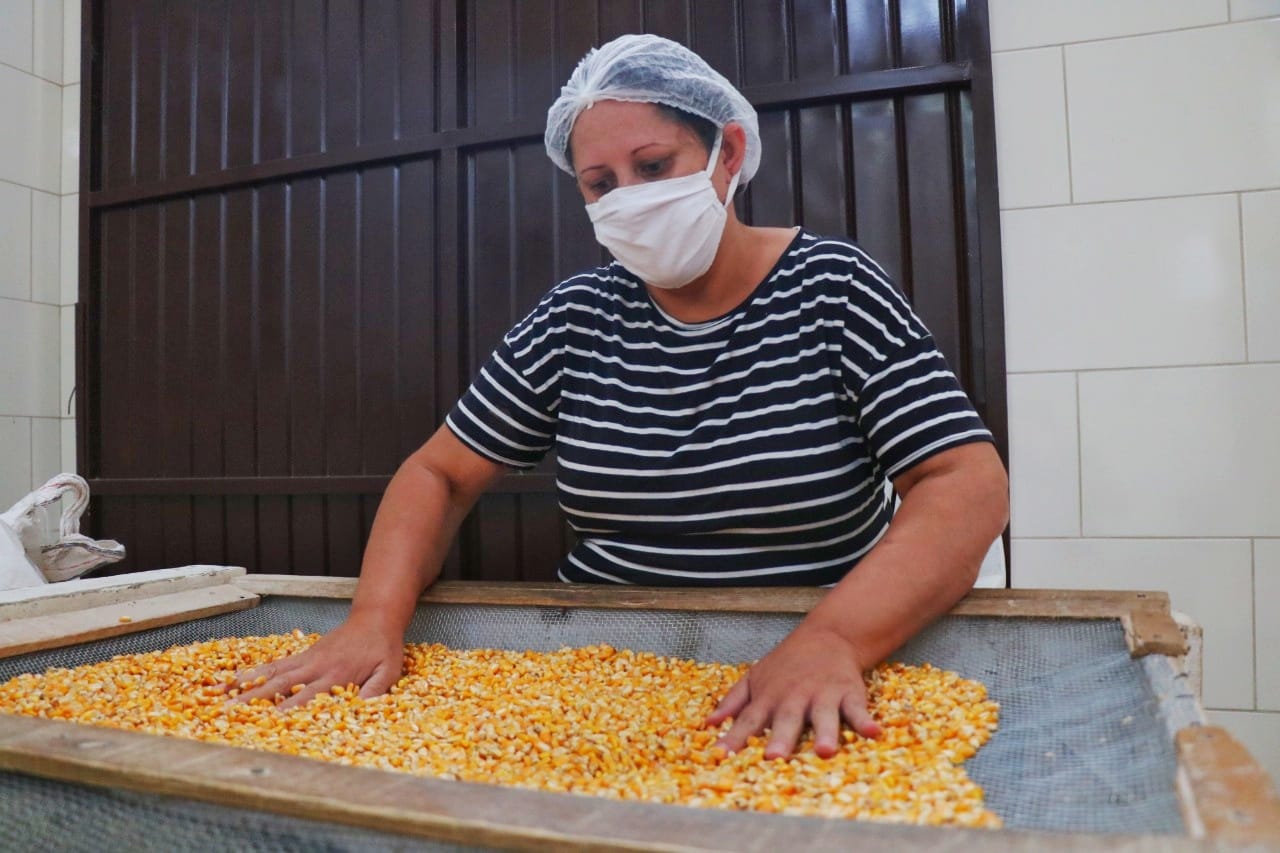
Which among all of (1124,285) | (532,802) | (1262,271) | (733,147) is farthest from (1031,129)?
(532,802)

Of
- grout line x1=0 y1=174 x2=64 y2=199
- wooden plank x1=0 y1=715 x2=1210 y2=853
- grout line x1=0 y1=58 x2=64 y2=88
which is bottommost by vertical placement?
wooden plank x1=0 y1=715 x2=1210 y2=853

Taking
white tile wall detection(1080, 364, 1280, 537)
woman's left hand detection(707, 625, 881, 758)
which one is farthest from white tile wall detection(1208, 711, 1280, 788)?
woman's left hand detection(707, 625, 881, 758)

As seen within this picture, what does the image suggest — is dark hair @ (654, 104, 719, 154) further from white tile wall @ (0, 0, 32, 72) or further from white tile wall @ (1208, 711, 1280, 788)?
white tile wall @ (0, 0, 32, 72)

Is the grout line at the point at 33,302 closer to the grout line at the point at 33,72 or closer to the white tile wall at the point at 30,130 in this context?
the white tile wall at the point at 30,130

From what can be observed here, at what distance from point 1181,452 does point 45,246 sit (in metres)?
3.67

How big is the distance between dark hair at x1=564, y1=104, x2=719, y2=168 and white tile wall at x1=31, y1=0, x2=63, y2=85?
297 cm

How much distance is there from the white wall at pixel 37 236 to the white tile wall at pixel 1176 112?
11.0 ft

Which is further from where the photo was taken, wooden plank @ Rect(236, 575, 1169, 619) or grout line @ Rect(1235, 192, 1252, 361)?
grout line @ Rect(1235, 192, 1252, 361)

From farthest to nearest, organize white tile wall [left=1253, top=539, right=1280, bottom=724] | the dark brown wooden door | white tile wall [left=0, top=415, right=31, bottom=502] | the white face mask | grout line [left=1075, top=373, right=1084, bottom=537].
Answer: white tile wall [left=0, top=415, right=31, bottom=502] < the dark brown wooden door < grout line [left=1075, top=373, right=1084, bottom=537] < white tile wall [left=1253, top=539, right=1280, bottom=724] < the white face mask

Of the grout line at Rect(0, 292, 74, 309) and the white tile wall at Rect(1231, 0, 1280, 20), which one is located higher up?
the white tile wall at Rect(1231, 0, 1280, 20)

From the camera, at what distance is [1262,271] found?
1891 mm

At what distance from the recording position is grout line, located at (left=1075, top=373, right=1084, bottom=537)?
2.00 meters

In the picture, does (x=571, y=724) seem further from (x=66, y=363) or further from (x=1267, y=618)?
(x=66, y=363)

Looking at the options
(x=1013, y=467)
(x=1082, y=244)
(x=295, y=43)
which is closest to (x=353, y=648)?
(x=1013, y=467)
